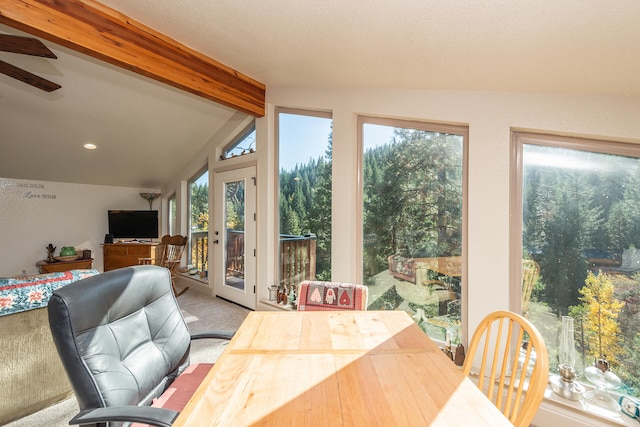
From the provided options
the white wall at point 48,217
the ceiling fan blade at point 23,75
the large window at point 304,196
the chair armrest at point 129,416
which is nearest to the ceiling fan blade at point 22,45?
the ceiling fan blade at point 23,75

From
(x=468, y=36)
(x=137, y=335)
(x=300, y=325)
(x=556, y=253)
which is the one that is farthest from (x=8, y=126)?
(x=556, y=253)

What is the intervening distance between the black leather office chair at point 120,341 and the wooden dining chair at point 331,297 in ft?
1.70

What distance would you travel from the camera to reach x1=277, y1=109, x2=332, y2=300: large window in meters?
3.09

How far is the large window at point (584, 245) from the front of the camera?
1619mm

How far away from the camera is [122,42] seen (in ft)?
7.23

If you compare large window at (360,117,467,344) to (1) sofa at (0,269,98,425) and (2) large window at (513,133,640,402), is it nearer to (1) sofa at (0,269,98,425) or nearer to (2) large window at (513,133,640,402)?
(2) large window at (513,133,640,402)

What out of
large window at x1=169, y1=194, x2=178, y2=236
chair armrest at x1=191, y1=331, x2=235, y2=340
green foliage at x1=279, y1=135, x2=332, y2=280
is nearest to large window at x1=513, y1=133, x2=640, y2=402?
green foliage at x1=279, y1=135, x2=332, y2=280

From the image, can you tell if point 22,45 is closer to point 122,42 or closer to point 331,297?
point 122,42

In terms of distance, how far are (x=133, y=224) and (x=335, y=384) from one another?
607 cm

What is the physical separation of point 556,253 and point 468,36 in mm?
1455

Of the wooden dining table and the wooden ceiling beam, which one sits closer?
the wooden dining table

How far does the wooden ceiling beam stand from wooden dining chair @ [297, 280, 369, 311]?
88.0 inches

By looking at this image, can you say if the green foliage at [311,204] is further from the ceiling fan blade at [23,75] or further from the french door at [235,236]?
the ceiling fan blade at [23,75]

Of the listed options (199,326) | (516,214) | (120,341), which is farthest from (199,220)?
(516,214)
